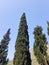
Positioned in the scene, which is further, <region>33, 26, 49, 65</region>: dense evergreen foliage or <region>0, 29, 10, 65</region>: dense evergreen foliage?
<region>0, 29, 10, 65</region>: dense evergreen foliage

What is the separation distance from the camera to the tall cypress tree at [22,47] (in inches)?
1828

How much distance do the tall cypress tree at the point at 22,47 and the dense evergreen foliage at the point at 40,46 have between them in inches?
96.1

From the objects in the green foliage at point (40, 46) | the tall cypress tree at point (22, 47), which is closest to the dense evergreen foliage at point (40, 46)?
the green foliage at point (40, 46)

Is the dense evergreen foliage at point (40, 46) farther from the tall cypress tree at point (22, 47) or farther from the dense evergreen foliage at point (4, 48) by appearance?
the dense evergreen foliage at point (4, 48)

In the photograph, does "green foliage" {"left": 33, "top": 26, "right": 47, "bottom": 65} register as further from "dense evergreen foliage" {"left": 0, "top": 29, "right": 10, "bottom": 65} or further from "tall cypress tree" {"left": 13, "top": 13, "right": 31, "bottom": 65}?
"dense evergreen foliage" {"left": 0, "top": 29, "right": 10, "bottom": 65}

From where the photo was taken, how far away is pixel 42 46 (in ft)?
155

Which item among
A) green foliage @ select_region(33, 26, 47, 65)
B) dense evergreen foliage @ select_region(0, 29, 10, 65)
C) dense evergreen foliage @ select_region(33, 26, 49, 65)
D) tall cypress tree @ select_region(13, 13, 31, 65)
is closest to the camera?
dense evergreen foliage @ select_region(33, 26, 49, 65)

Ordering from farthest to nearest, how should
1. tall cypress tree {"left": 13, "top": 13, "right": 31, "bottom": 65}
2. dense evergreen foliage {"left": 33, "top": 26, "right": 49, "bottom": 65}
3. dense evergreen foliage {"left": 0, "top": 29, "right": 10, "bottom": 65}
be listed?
dense evergreen foliage {"left": 0, "top": 29, "right": 10, "bottom": 65} < tall cypress tree {"left": 13, "top": 13, "right": 31, "bottom": 65} < dense evergreen foliage {"left": 33, "top": 26, "right": 49, "bottom": 65}

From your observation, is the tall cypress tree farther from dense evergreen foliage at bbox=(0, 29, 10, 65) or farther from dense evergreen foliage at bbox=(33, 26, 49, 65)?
dense evergreen foliage at bbox=(0, 29, 10, 65)

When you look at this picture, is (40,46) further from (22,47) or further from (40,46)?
(22,47)

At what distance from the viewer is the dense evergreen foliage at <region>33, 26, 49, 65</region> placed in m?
45.6

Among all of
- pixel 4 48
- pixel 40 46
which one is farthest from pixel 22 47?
pixel 4 48

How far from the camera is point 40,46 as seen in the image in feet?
156

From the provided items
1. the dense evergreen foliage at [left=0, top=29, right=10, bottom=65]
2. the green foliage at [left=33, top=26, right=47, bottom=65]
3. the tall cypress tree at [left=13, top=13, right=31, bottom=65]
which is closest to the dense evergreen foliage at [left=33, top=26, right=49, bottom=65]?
the green foliage at [left=33, top=26, right=47, bottom=65]
